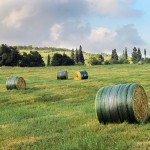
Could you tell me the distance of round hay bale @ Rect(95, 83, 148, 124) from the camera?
1320 cm

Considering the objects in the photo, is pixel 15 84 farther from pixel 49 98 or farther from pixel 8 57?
pixel 8 57

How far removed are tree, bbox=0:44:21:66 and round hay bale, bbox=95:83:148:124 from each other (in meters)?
89.8

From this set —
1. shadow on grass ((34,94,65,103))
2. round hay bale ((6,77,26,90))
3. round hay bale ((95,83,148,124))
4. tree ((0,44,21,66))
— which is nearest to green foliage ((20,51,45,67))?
tree ((0,44,21,66))

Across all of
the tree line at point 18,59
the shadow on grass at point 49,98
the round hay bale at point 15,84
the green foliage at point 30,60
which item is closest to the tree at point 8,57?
the tree line at point 18,59

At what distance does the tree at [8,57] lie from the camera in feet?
334

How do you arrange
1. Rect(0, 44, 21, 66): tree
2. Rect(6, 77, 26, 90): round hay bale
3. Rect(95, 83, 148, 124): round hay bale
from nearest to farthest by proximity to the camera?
Rect(95, 83, 148, 124): round hay bale → Rect(6, 77, 26, 90): round hay bale → Rect(0, 44, 21, 66): tree

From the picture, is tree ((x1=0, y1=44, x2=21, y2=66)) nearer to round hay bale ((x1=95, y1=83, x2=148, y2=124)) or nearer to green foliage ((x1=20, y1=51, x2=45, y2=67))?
green foliage ((x1=20, y1=51, x2=45, y2=67))

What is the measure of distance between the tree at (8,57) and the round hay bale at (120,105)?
89.8m

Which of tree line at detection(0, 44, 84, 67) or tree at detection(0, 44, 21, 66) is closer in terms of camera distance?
tree at detection(0, 44, 21, 66)

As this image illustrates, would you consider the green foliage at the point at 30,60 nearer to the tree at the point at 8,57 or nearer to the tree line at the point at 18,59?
the tree line at the point at 18,59

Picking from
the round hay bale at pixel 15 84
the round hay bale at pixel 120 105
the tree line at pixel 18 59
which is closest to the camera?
the round hay bale at pixel 120 105

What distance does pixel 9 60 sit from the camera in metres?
102

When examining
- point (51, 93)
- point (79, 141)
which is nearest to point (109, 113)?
point (79, 141)

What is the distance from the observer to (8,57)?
10212cm
